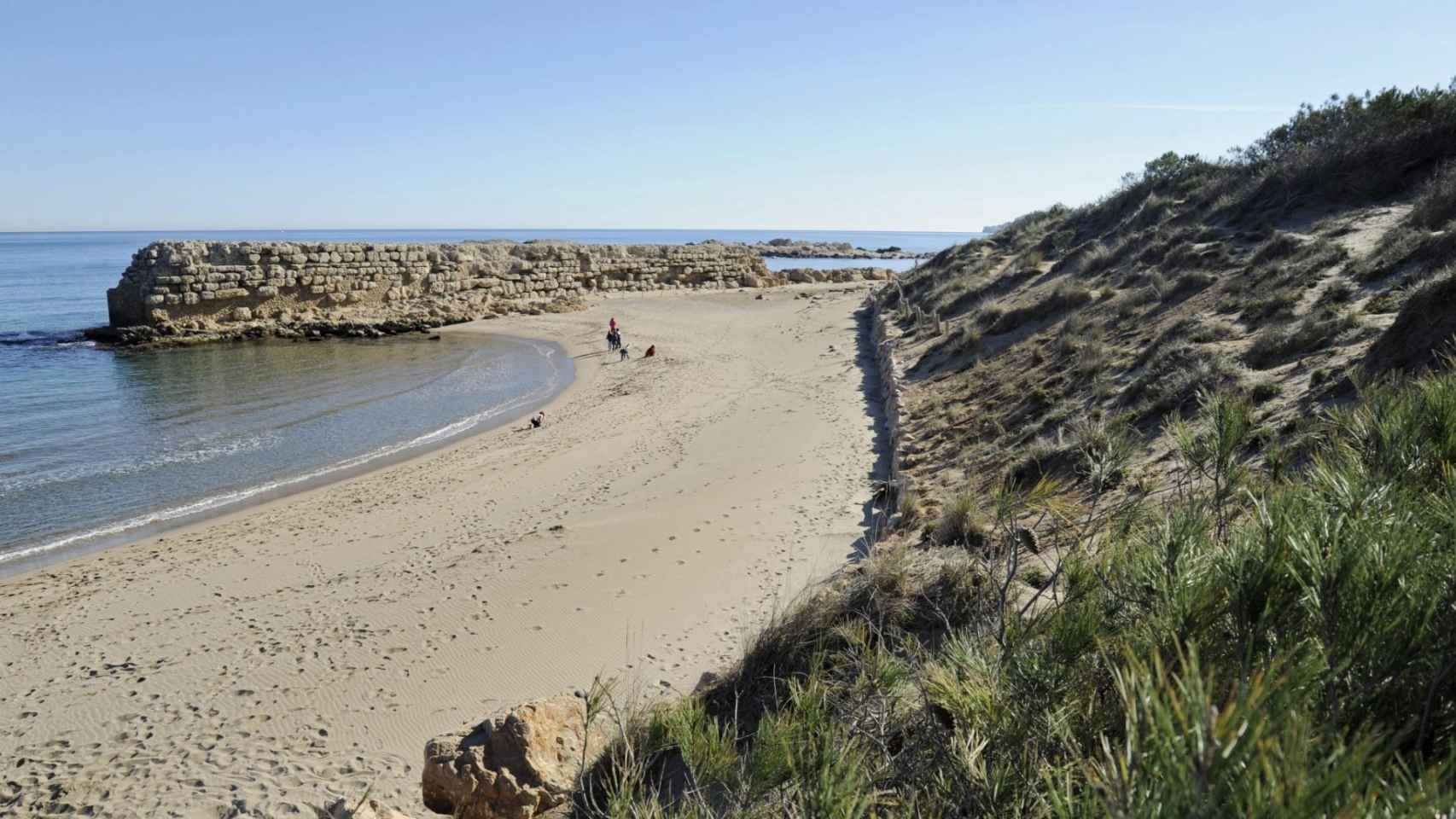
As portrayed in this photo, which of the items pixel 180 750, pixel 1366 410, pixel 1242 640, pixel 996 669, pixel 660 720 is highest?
pixel 1366 410

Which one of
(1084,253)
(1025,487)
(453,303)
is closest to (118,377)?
(453,303)

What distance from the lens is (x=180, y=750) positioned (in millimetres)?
5777

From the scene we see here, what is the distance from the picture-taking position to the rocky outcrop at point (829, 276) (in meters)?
47.2

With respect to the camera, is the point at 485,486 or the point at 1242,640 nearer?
the point at 1242,640

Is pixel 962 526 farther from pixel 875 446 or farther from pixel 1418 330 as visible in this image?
pixel 875 446

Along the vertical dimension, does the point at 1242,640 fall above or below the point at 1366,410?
below

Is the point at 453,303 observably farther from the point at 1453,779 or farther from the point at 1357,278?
the point at 1453,779

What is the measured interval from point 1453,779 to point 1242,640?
1.96 feet

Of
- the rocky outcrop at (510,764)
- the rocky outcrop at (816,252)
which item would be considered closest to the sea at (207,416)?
the rocky outcrop at (510,764)

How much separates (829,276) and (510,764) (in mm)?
46226

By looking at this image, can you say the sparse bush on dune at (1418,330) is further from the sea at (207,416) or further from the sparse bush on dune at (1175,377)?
the sea at (207,416)

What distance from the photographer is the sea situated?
12.2 m

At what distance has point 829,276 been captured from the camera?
4888cm

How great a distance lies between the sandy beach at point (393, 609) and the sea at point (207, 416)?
1.34m
